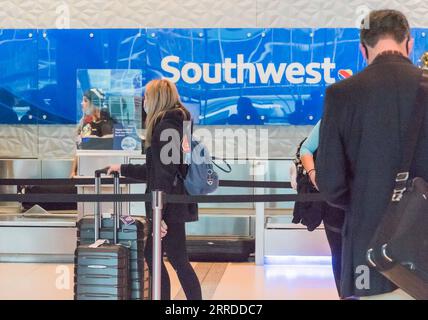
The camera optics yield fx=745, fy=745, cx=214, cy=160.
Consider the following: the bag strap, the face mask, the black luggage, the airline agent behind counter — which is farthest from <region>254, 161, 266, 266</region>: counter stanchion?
the bag strap

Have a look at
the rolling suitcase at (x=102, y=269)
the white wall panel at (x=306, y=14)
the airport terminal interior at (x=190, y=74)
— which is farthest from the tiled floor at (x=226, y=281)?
the white wall panel at (x=306, y=14)

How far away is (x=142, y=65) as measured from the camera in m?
7.45

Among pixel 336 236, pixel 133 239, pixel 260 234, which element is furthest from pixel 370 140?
pixel 260 234

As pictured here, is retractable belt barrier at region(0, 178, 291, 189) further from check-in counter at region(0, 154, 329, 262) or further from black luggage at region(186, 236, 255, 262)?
black luggage at region(186, 236, 255, 262)

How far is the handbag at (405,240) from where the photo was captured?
7.29 ft

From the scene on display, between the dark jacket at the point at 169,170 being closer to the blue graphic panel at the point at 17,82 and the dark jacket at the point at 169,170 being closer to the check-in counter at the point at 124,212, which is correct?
the check-in counter at the point at 124,212

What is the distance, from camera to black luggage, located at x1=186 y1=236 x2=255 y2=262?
6844 millimetres

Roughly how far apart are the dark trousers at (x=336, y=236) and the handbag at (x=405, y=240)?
1.32 metres

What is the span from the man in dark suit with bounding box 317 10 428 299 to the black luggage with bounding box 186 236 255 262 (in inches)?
171

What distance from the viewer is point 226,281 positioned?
5.91 metres
